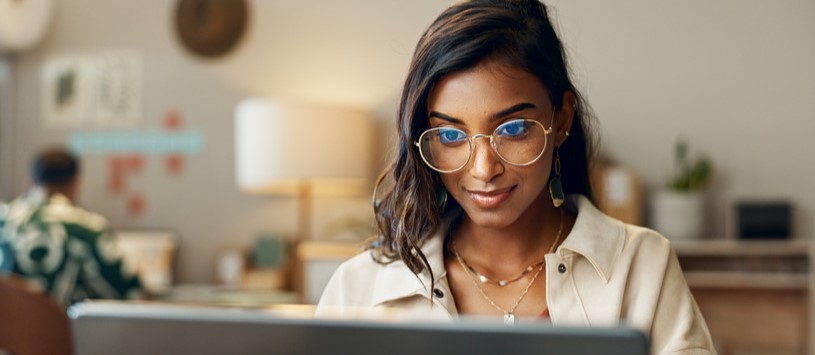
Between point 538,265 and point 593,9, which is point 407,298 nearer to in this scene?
point 538,265

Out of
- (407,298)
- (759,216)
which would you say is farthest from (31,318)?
(759,216)

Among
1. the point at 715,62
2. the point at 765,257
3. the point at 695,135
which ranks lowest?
the point at 765,257

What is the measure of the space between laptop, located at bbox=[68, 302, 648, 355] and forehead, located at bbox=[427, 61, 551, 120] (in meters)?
0.55

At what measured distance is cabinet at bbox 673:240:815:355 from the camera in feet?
10.8

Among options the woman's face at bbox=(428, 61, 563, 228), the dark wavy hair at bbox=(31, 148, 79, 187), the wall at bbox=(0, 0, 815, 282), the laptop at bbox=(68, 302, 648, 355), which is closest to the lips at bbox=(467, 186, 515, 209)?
the woman's face at bbox=(428, 61, 563, 228)

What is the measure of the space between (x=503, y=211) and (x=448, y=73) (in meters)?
0.18

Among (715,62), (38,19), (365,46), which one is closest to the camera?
(715,62)

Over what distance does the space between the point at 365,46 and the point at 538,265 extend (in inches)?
120

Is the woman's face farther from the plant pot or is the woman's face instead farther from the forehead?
the plant pot

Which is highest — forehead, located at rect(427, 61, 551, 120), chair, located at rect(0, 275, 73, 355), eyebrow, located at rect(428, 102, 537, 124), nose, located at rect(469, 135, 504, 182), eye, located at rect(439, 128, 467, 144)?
forehead, located at rect(427, 61, 551, 120)

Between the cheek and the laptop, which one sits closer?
the laptop

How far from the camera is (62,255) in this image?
2.97 metres

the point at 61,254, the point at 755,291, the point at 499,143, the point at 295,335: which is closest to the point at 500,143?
the point at 499,143

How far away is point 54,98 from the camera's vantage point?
4809 millimetres
